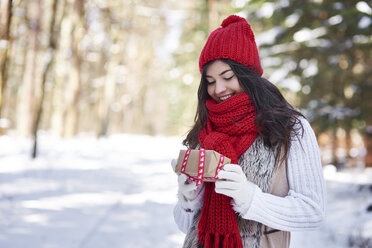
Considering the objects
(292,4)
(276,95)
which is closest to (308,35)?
(292,4)

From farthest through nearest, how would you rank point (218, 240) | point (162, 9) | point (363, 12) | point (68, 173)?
point (162, 9) < point (68, 173) < point (363, 12) < point (218, 240)

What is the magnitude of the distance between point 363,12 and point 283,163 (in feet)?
13.8

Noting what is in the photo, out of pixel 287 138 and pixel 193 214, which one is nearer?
pixel 287 138

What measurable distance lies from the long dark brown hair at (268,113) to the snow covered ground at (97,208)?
9.52 feet

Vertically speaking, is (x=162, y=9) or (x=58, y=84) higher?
(x=162, y=9)

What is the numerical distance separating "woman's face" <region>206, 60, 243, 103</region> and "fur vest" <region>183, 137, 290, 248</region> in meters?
0.36

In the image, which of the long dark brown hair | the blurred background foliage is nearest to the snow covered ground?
the blurred background foliage

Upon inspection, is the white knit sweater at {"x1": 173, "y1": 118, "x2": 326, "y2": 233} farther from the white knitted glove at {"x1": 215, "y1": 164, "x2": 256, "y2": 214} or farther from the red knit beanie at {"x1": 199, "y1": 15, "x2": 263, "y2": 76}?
the red knit beanie at {"x1": 199, "y1": 15, "x2": 263, "y2": 76}

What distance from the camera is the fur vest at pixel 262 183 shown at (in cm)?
162

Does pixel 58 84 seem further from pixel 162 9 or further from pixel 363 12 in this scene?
pixel 363 12

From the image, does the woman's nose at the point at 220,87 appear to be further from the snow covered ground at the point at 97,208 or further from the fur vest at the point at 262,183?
the snow covered ground at the point at 97,208

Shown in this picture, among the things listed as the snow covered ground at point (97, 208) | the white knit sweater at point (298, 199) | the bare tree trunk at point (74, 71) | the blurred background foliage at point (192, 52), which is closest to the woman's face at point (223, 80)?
the white knit sweater at point (298, 199)

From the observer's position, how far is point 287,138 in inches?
63.7

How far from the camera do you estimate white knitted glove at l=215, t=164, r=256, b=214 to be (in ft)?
4.73
